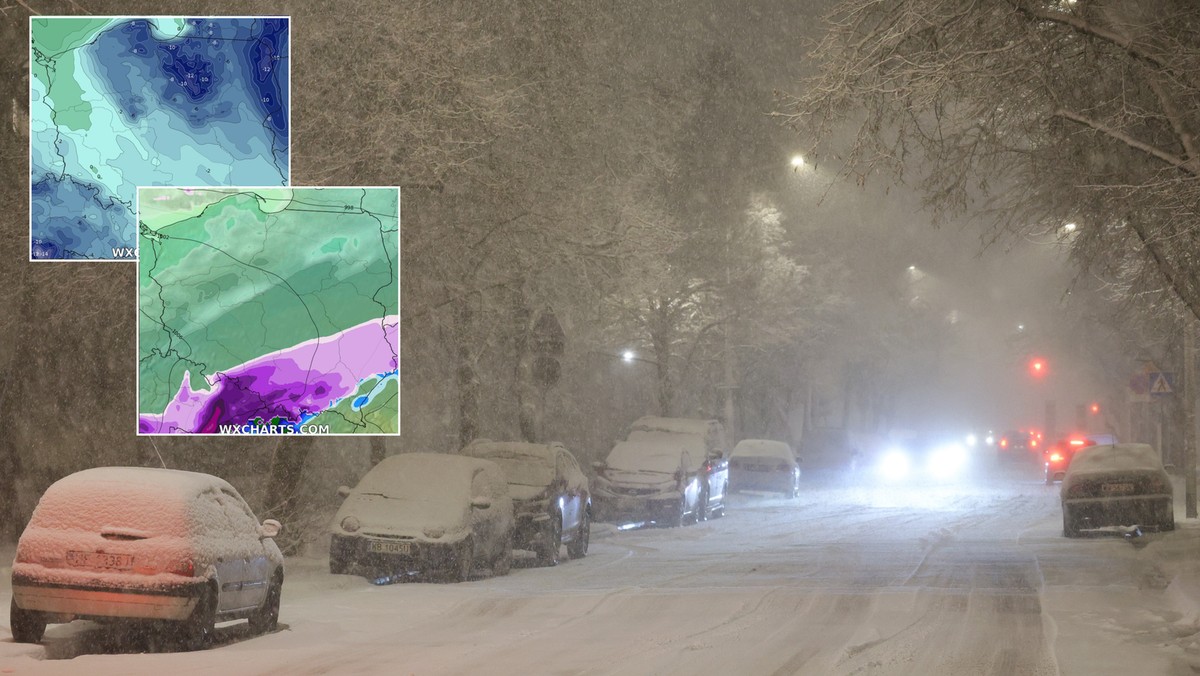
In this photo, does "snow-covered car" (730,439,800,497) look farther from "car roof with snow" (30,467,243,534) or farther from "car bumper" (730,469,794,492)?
"car roof with snow" (30,467,243,534)

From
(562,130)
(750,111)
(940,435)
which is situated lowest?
(940,435)

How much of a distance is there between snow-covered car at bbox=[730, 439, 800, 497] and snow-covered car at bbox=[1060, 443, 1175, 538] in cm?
1460

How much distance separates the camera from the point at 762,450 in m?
39.0

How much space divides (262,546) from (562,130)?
12043mm

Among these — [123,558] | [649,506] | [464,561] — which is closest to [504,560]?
[464,561]

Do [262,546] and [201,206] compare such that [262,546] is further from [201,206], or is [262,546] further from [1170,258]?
[1170,258]

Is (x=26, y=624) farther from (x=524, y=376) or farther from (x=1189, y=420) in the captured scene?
(x=1189, y=420)

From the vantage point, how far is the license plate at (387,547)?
1688 centimetres

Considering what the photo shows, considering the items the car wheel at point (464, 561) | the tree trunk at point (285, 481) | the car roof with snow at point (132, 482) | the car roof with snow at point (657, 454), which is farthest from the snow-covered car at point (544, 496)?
the car roof with snow at point (132, 482)

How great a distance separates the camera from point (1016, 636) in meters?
12.0

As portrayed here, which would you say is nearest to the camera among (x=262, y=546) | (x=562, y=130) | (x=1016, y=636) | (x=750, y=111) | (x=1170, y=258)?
(x=1016, y=636)

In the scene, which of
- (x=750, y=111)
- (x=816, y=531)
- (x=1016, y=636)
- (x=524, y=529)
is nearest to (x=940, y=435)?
(x=750, y=111)

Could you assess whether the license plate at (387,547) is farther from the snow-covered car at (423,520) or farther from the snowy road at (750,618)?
the snowy road at (750,618)

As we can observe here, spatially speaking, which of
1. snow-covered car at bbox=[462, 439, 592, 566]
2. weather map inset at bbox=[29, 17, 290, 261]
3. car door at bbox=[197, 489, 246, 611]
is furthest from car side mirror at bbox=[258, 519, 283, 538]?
snow-covered car at bbox=[462, 439, 592, 566]
